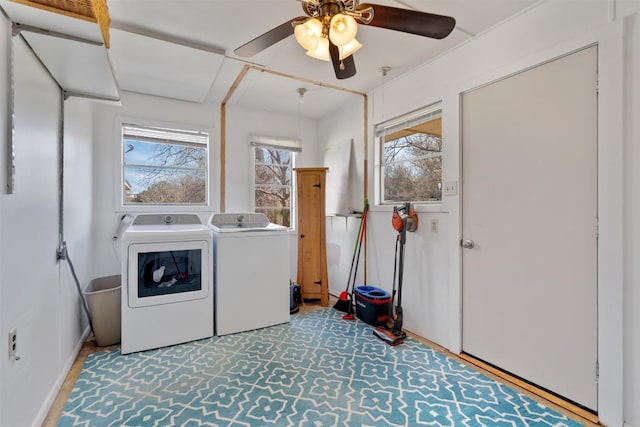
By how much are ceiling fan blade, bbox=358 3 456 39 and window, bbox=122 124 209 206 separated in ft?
9.23

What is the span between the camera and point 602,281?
165 centimetres

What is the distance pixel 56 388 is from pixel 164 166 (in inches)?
91.4

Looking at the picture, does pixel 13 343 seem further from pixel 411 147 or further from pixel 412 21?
pixel 411 147

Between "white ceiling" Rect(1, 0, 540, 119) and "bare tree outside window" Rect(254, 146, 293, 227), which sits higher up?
"white ceiling" Rect(1, 0, 540, 119)

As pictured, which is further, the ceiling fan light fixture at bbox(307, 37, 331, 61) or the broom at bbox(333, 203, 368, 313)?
the broom at bbox(333, 203, 368, 313)

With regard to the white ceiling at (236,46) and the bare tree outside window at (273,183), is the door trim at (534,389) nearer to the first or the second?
the white ceiling at (236,46)

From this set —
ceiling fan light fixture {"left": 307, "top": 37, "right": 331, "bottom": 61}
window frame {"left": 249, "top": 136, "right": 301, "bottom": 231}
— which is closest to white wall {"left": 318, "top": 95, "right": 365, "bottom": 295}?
window frame {"left": 249, "top": 136, "right": 301, "bottom": 231}

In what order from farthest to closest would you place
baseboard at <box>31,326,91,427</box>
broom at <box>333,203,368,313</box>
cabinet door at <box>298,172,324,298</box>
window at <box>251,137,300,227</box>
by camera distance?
window at <box>251,137,300,227</box> → cabinet door at <box>298,172,324,298</box> → broom at <box>333,203,368,313</box> → baseboard at <box>31,326,91,427</box>

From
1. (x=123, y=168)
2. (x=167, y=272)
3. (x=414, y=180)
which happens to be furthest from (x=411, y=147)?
(x=123, y=168)

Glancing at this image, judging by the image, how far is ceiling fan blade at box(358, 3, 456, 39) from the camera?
1373 millimetres

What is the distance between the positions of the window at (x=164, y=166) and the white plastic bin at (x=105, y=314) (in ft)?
3.66

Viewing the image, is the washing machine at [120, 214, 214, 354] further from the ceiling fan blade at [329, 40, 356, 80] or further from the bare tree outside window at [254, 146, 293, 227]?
the ceiling fan blade at [329, 40, 356, 80]

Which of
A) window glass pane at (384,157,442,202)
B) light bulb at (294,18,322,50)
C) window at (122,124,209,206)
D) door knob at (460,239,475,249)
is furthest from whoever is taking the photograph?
window at (122,124,209,206)

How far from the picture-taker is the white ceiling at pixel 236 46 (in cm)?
193
